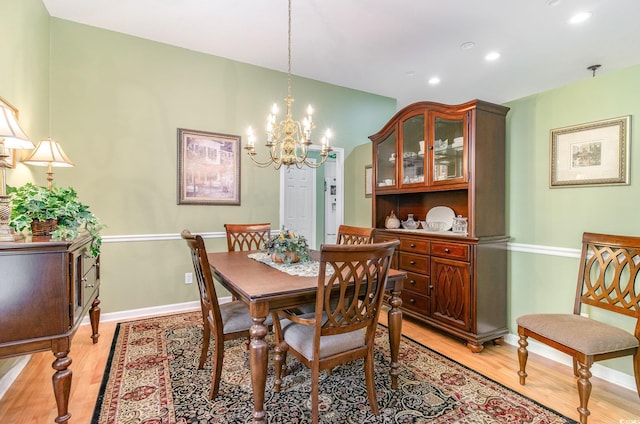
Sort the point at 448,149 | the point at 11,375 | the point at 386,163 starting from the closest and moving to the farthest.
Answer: the point at 11,375 → the point at 448,149 → the point at 386,163

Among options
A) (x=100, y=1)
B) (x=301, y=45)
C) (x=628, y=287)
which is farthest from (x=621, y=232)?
(x=100, y=1)

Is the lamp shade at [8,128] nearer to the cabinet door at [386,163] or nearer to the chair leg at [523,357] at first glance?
the cabinet door at [386,163]

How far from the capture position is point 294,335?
5.86 feet

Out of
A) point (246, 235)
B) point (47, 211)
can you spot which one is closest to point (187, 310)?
point (246, 235)

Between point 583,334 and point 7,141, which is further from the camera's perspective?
point 583,334

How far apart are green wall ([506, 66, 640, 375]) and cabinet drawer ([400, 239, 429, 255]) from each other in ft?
2.44

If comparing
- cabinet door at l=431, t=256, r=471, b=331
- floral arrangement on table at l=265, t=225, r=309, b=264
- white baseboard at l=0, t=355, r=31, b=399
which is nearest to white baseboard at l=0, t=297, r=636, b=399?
white baseboard at l=0, t=355, r=31, b=399

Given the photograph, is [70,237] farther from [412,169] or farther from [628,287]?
[628,287]

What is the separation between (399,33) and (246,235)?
254 cm

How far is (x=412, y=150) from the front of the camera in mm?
3270

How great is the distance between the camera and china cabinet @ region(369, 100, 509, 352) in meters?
2.63

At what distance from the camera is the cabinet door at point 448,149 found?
2.73m

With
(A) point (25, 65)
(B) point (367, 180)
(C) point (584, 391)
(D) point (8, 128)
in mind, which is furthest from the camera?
(B) point (367, 180)

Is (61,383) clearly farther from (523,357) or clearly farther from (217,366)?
(523,357)
